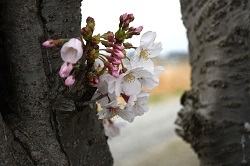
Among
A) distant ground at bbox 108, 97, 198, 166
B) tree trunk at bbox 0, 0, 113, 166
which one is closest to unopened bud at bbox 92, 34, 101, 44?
tree trunk at bbox 0, 0, 113, 166

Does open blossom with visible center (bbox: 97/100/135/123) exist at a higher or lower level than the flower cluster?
lower

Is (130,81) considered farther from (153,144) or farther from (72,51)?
(153,144)

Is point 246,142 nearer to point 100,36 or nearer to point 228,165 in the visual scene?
point 228,165

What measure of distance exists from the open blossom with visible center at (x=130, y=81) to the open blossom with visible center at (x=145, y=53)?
0.08 feet

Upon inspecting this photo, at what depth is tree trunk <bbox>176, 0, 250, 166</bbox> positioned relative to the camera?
1.49 meters

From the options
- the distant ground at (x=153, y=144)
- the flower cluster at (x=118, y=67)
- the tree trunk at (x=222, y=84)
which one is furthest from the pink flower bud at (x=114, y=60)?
the distant ground at (x=153, y=144)

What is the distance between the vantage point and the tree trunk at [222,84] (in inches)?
58.7

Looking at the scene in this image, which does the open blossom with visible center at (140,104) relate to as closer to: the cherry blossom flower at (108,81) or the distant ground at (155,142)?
the cherry blossom flower at (108,81)

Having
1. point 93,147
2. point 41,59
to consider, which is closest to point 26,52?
point 41,59

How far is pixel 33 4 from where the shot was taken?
3.22 feet

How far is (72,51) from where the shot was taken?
2.75 ft

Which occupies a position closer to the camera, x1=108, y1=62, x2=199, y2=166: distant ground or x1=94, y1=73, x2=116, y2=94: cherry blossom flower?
x1=94, y1=73, x2=116, y2=94: cherry blossom flower

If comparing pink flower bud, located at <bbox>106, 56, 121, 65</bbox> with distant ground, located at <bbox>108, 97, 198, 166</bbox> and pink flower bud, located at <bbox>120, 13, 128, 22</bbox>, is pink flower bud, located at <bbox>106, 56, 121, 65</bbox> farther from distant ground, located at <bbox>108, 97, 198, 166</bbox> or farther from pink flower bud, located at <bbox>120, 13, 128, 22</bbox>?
distant ground, located at <bbox>108, 97, 198, 166</bbox>

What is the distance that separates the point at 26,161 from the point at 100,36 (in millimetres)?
347
